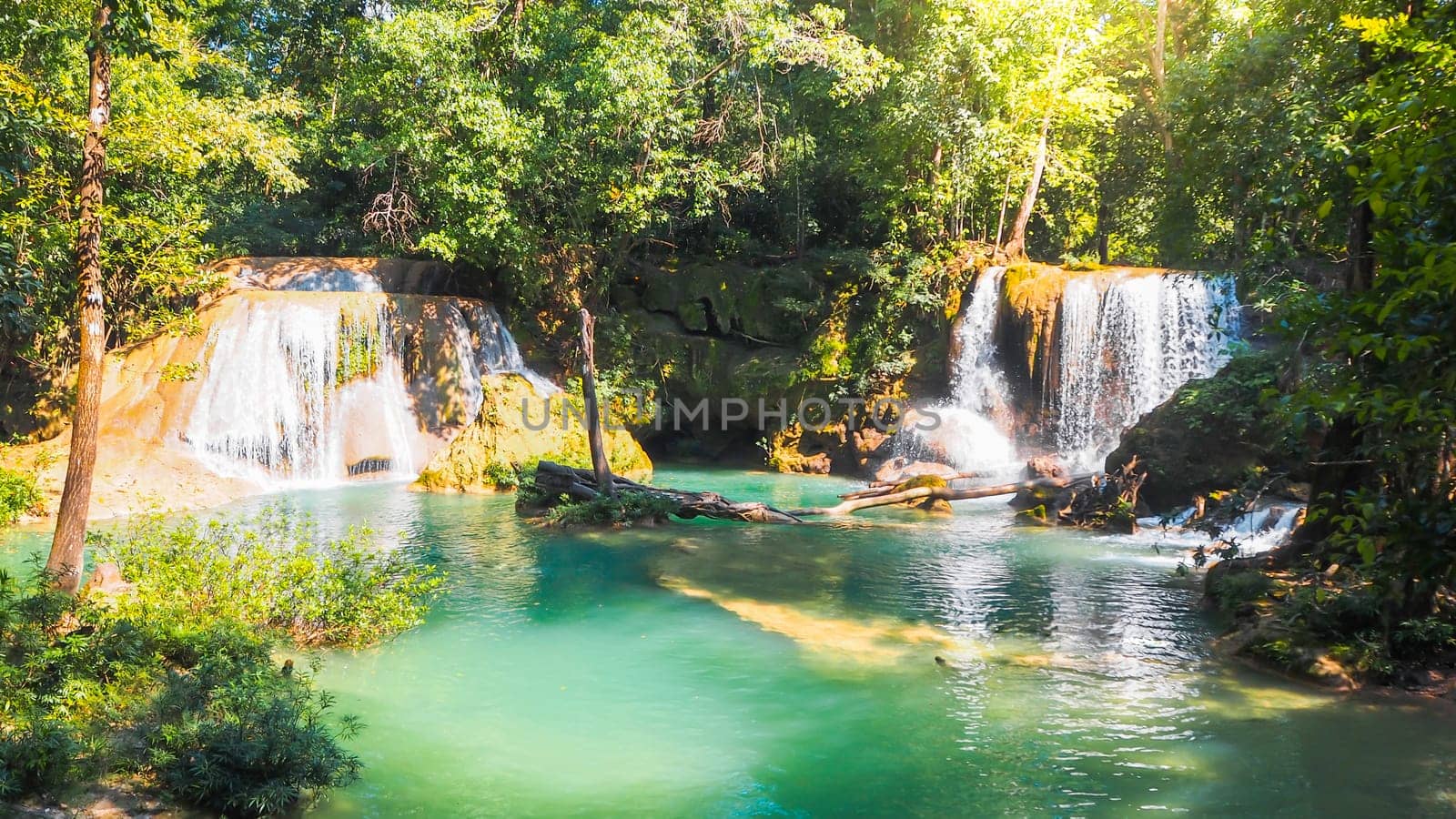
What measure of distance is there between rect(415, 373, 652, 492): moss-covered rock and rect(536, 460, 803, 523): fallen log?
2760 mm

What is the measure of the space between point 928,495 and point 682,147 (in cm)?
973

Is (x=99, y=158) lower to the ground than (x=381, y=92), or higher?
lower

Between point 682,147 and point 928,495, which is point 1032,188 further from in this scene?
point 928,495

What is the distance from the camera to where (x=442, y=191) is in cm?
1950

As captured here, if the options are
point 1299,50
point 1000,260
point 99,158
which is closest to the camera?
point 99,158

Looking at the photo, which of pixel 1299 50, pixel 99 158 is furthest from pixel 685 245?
pixel 99 158

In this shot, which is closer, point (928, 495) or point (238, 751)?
point (238, 751)

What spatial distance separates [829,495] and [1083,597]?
8.00 metres

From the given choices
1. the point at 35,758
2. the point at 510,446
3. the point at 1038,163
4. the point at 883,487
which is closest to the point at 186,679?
the point at 35,758

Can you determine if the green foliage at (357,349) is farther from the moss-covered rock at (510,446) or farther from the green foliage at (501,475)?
the green foliage at (501,475)

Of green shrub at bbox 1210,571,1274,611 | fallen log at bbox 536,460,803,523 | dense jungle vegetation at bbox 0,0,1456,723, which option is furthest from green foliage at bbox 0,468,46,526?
green shrub at bbox 1210,571,1274,611

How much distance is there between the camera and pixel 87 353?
644 centimetres

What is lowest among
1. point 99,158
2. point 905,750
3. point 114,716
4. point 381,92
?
point 905,750

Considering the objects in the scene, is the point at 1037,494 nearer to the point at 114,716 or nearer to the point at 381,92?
the point at 114,716
